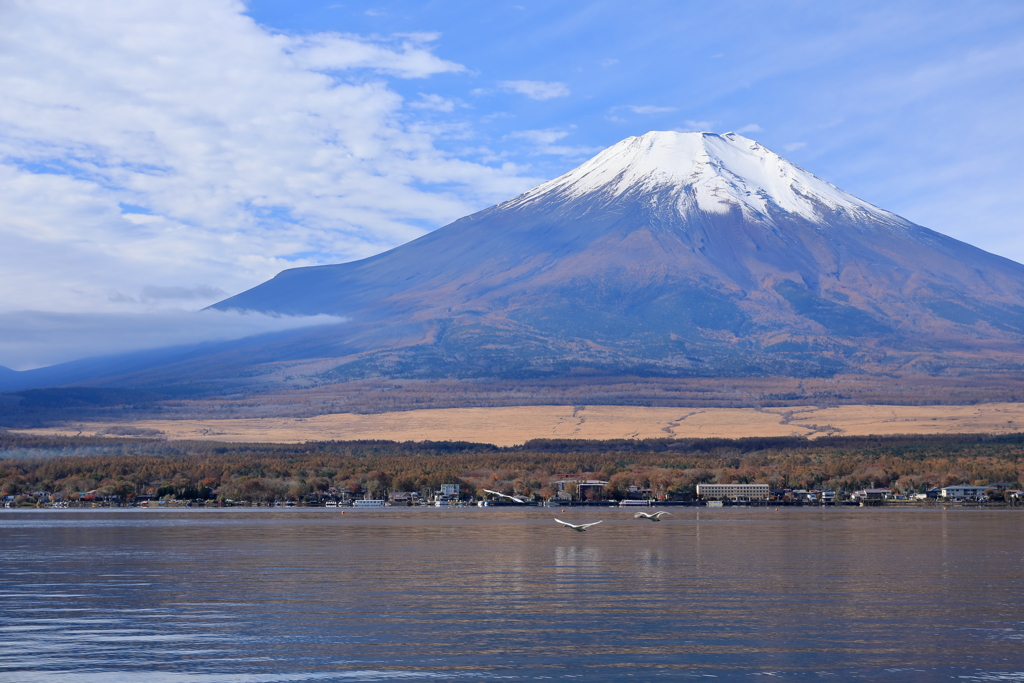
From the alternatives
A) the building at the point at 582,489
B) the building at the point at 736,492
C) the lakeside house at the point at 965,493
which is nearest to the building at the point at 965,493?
the lakeside house at the point at 965,493

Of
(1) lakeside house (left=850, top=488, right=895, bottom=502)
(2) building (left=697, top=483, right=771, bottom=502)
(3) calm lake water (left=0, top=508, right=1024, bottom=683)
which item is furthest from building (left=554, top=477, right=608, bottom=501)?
(3) calm lake water (left=0, top=508, right=1024, bottom=683)

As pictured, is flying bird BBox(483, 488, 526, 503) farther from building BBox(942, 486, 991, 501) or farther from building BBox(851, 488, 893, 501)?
building BBox(942, 486, 991, 501)

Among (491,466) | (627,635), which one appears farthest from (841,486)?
(627,635)

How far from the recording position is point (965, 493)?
127 meters

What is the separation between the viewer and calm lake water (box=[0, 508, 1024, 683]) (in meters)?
25.3

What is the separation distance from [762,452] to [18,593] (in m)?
144

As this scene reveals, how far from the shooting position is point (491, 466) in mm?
160375

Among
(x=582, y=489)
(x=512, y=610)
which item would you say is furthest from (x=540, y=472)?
(x=512, y=610)

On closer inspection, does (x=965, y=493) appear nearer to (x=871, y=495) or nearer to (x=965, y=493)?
(x=965, y=493)

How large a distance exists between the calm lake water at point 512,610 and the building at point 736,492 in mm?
71520

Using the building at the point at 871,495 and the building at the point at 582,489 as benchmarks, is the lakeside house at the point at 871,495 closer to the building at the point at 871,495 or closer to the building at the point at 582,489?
the building at the point at 871,495

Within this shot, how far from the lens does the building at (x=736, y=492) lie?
135m

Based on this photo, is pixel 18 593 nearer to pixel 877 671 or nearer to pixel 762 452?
pixel 877 671

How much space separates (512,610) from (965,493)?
108 meters
